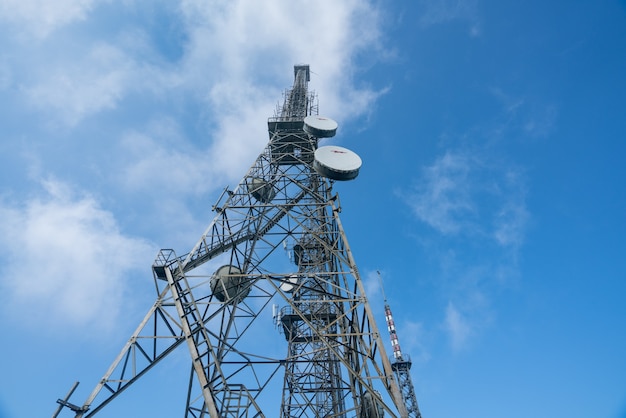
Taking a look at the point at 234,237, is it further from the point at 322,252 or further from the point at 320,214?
the point at 322,252

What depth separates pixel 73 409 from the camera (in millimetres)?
12422

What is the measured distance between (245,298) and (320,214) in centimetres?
551

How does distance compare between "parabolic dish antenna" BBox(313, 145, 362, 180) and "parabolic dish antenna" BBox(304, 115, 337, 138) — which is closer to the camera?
"parabolic dish antenna" BBox(313, 145, 362, 180)

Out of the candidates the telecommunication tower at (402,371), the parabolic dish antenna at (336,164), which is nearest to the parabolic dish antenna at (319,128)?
the parabolic dish antenna at (336,164)

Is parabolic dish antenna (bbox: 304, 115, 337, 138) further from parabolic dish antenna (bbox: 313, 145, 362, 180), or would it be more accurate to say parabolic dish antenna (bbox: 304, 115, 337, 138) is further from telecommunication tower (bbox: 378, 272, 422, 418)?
telecommunication tower (bbox: 378, 272, 422, 418)

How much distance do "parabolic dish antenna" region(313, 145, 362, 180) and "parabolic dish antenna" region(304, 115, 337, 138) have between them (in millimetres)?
2407

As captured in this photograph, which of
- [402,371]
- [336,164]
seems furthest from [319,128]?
[402,371]

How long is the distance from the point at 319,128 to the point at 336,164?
3.92 m

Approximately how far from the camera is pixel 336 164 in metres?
18.5

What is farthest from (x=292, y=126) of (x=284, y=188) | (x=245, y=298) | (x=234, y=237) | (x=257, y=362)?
(x=257, y=362)

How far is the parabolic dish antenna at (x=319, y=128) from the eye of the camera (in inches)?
850

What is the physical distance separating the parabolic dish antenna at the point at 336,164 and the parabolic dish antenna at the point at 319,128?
7.90ft

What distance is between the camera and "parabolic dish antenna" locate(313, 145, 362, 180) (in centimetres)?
1827

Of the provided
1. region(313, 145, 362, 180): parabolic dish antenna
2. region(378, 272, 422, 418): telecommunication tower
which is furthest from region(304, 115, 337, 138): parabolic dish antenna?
region(378, 272, 422, 418): telecommunication tower
